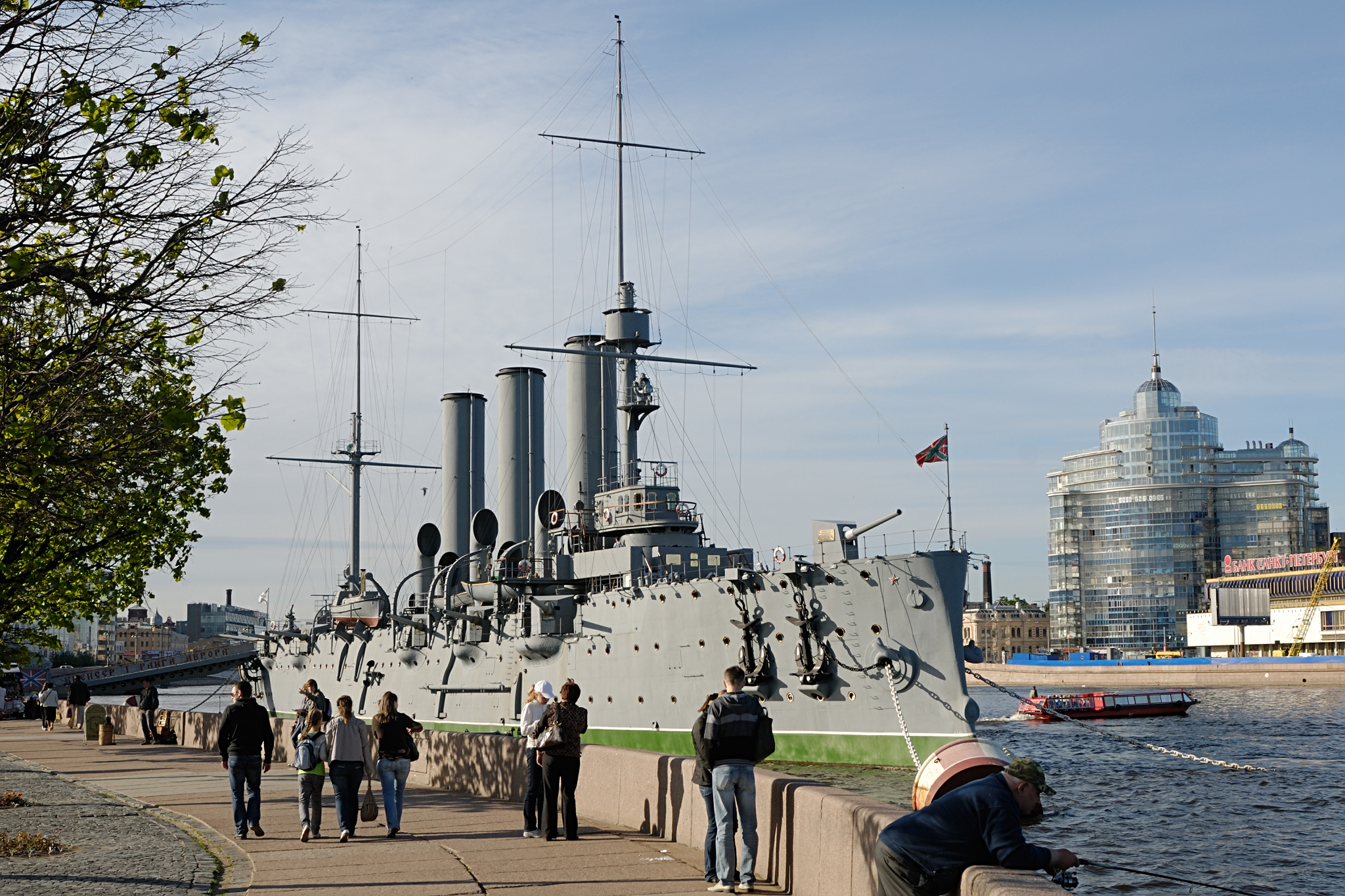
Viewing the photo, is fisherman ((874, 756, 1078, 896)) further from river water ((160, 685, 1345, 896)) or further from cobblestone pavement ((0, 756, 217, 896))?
cobblestone pavement ((0, 756, 217, 896))

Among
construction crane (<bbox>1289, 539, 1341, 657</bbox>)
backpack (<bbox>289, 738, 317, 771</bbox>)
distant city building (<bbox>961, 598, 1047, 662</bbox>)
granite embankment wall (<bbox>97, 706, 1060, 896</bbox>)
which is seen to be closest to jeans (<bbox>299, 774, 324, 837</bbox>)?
backpack (<bbox>289, 738, 317, 771</bbox>)

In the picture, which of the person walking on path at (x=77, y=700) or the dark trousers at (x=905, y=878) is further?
the person walking on path at (x=77, y=700)

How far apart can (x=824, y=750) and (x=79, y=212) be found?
2135cm

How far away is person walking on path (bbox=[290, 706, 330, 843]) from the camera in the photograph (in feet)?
40.0

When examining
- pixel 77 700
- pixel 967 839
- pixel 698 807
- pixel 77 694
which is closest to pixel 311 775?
pixel 698 807

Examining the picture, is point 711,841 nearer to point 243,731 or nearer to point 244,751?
point 244,751

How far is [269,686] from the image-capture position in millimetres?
57062

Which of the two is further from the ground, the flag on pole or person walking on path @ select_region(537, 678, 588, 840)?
the flag on pole

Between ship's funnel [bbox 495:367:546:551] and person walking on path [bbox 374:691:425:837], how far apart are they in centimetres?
3260

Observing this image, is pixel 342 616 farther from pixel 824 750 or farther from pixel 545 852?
pixel 545 852

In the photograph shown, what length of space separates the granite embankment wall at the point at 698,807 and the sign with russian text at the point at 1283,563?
368 ft

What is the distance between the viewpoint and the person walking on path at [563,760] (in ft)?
38.3

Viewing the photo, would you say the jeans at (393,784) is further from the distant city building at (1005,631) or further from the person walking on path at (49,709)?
the distant city building at (1005,631)

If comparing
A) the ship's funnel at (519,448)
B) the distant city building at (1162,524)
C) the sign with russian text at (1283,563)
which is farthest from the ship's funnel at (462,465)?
the distant city building at (1162,524)
